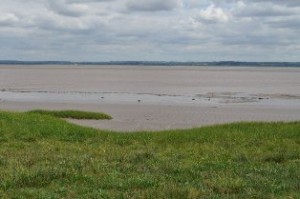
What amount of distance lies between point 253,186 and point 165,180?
1866 mm

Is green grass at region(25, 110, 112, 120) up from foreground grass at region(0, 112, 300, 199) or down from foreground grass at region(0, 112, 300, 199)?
down

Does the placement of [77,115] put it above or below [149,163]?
below

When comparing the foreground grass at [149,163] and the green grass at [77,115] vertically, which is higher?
the foreground grass at [149,163]

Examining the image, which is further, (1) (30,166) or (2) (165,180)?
(1) (30,166)

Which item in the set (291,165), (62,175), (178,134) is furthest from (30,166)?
(178,134)

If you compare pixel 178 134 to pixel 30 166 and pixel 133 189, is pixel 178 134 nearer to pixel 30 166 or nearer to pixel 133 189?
pixel 30 166

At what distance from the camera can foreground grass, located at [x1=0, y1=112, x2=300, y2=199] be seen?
9961 millimetres

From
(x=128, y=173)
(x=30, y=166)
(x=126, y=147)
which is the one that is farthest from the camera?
(x=126, y=147)

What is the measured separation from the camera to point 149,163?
43.5ft

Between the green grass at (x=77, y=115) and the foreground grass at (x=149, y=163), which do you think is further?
the green grass at (x=77, y=115)

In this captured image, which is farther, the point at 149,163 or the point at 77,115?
the point at 77,115

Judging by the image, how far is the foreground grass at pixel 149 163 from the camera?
9961 millimetres

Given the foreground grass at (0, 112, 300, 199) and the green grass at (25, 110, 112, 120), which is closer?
the foreground grass at (0, 112, 300, 199)

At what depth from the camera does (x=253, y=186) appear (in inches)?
409
